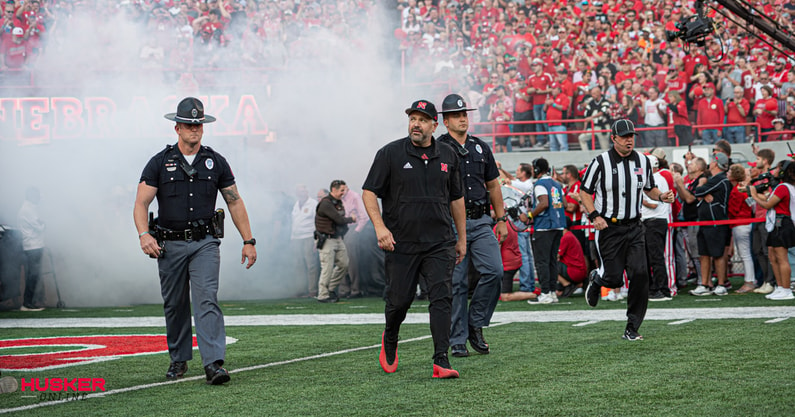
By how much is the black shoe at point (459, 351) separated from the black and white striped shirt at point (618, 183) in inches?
68.1

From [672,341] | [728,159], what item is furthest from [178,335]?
[728,159]

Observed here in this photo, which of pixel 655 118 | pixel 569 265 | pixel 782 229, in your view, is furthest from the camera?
pixel 655 118

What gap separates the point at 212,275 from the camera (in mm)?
6188

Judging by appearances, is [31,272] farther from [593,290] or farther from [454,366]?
[454,366]

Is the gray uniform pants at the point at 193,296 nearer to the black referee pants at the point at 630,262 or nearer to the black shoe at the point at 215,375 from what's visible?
the black shoe at the point at 215,375

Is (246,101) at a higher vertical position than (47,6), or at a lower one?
lower

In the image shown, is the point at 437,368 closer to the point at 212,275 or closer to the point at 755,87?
the point at 212,275

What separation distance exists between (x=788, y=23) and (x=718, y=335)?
13.7 meters

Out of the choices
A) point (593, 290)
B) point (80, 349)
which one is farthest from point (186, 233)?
point (593, 290)

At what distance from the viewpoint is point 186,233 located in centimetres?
619

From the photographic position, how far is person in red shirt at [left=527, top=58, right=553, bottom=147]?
19.2 meters

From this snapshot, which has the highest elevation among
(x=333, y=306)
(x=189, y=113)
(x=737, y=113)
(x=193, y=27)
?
(x=193, y=27)

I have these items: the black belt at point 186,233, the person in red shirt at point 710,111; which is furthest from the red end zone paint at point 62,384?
the person in red shirt at point 710,111

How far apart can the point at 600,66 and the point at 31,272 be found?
11.3 metres
